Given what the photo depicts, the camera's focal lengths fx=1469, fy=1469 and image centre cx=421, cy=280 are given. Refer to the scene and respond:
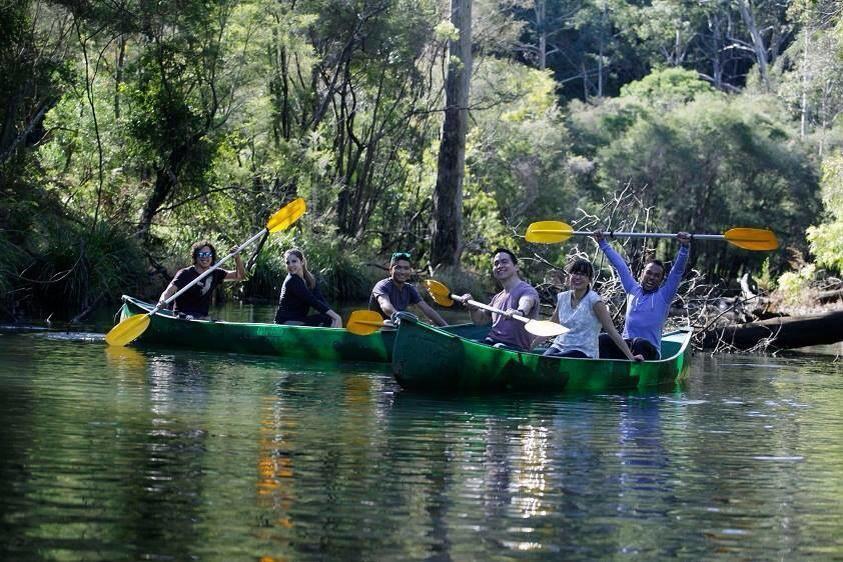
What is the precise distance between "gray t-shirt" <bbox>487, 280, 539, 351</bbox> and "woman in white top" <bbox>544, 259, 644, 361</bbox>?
0.22 meters

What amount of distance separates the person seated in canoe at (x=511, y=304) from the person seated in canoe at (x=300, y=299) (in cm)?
275

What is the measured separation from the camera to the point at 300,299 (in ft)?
49.1

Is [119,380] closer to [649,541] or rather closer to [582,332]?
[582,332]

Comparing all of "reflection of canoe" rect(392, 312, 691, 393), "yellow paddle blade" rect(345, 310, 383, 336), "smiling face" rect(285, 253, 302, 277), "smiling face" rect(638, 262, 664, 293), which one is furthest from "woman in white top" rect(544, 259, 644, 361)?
"smiling face" rect(285, 253, 302, 277)

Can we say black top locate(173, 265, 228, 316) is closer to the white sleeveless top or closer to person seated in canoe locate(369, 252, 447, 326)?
person seated in canoe locate(369, 252, 447, 326)

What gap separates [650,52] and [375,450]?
51.0 metres

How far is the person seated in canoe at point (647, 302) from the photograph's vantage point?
12.8m

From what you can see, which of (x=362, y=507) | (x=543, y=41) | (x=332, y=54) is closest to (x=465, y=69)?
(x=332, y=54)

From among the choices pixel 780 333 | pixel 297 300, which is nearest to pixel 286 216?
pixel 297 300

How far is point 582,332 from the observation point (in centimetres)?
1204

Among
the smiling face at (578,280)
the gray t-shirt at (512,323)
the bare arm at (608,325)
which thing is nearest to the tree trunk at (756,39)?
the bare arm at (608,325)

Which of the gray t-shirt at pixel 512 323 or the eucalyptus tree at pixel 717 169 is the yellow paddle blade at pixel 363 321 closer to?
the gray t-shirt at pixel 512 323

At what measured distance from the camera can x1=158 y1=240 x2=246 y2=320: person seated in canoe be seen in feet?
49.8

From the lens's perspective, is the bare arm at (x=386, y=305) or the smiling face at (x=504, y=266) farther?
the bare arm at (x=386, y=305)
